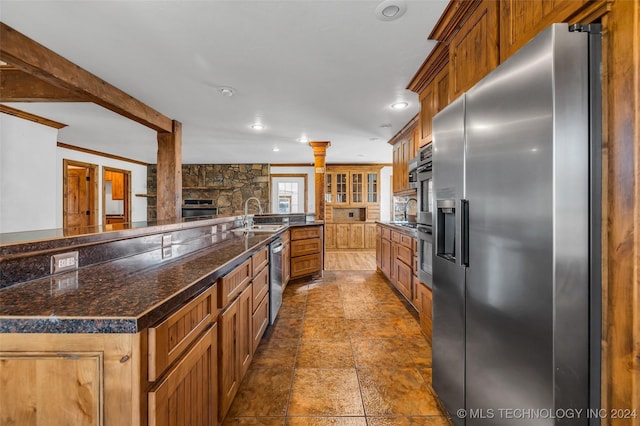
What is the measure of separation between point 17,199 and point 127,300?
4471mm

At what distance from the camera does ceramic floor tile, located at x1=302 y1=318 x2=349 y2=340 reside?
2.52 metres

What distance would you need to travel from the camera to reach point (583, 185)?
843mm

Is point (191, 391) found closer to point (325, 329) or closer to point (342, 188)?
point (325, 329)

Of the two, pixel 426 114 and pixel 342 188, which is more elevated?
pixel 426 114

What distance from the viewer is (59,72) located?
7.49ft

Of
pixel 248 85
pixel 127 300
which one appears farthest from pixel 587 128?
pixel 248 85

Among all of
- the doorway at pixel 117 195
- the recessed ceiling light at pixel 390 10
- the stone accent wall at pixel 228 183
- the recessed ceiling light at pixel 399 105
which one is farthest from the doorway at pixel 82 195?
the recessed ceiling light at pixel 390 10

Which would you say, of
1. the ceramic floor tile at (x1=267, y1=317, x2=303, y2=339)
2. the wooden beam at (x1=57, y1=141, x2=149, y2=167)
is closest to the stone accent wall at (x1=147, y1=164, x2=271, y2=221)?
the wooden beam at (x1=57, y1=141, x2=149, y2=167)

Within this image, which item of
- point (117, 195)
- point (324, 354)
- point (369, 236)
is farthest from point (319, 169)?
point (117, 195)

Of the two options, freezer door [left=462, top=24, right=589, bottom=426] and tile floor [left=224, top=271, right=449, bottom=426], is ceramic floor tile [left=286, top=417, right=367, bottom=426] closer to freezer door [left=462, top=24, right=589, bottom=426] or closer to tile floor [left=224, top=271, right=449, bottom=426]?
tile floor [left=224, top=271, right=449, bottom=426]

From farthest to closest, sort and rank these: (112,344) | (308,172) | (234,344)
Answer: (308,172)
(234,344)
(112,344)

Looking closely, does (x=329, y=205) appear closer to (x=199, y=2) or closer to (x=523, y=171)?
(x=199, y=2)

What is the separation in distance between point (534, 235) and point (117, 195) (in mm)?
10160

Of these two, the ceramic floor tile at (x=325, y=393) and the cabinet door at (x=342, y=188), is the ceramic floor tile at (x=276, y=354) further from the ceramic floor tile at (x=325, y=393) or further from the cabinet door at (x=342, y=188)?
the cabinet door at (x=342, y=188)
